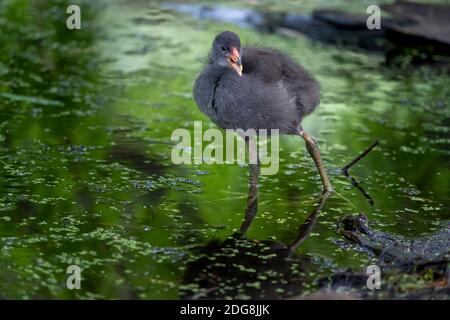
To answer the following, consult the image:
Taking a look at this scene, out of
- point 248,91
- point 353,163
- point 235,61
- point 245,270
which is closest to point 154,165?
point 248,91

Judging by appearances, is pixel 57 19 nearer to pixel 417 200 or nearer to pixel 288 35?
pixel 288 35

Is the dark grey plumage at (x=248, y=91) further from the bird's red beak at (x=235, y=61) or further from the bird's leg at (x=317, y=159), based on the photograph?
the bird's leg at (x=317, y=159)

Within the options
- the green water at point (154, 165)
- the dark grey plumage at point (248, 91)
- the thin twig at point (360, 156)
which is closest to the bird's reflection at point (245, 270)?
the green water at point (154, 165)

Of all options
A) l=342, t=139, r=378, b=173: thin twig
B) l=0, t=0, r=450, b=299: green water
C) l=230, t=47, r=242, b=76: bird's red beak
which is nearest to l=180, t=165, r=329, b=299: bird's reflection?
l=0, t=0, r=450, b=299: green water

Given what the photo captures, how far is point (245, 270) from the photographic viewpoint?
3768mm

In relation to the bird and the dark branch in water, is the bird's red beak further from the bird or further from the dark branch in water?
the dark branch in water

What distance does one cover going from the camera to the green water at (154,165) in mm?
3850

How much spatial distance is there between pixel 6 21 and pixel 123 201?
415 cm

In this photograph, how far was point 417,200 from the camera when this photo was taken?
4789mm

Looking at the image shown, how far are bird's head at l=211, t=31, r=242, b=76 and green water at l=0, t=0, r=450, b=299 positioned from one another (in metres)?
0.72

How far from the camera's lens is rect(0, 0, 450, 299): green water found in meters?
3.85

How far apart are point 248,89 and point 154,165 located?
2.80 feet

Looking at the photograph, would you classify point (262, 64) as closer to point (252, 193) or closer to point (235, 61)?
point (235, 61)
